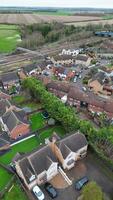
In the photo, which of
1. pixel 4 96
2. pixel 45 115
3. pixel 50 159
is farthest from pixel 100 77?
pixel 50 159

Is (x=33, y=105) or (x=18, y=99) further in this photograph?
(x=18, y=99)

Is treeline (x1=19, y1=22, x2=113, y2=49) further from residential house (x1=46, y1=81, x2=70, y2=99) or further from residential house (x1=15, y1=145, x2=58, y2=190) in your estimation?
residential house (x1=15, y1=145, x2=58, y2=190)

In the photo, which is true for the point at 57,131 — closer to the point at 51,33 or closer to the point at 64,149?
the point at 64,149

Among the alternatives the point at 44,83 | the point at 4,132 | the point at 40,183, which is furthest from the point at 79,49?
the point at 40,183

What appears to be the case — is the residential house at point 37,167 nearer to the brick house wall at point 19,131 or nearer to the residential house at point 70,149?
the residential house at point 70,149

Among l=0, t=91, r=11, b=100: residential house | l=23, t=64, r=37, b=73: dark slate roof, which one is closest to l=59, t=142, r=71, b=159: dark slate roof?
l=0, t=91, r=11, b=100: residential house

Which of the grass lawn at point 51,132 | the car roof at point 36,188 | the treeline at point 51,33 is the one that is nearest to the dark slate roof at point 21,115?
the grass lawn at point 51,132
